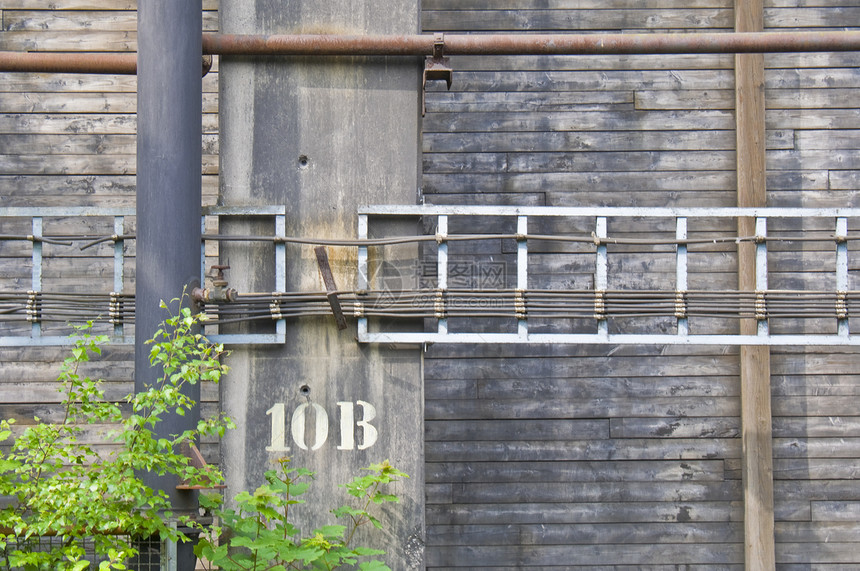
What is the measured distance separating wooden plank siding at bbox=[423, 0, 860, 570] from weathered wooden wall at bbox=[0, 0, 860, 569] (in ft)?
0.05

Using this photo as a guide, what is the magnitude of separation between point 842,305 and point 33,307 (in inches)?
159

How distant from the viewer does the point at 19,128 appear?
646 centimetres

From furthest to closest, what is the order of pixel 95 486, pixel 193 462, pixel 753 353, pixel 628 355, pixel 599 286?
pixel 628 355 → pixel 753 353 → pixel 599 286 → pixel 193 462 → pixel 95 486

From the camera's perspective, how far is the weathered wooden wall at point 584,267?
21.0ft

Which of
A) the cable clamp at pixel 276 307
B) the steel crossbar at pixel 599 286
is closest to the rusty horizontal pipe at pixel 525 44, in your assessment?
the steel crossbar at pixel 599 286

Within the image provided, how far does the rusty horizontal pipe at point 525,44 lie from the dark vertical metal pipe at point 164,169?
352mm

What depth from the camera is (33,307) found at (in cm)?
397

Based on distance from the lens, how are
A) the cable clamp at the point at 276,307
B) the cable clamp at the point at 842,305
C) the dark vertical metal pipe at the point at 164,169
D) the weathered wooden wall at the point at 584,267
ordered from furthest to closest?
the weathered wooden wall at the point at 584,267 < the cable clamp at the point at 842,305 < the cable clamp at the point at 276,307 < the dark vertical metal pipe at the point at 164,169

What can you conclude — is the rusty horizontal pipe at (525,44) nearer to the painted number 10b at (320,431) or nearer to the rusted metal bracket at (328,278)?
the rusted metal bracket at (328,278)

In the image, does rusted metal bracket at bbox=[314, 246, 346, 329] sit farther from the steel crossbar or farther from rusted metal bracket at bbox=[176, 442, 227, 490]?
rusted metal bracket at bbox=[176, 442, 227, 490]

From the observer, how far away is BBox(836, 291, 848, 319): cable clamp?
13.3 feet

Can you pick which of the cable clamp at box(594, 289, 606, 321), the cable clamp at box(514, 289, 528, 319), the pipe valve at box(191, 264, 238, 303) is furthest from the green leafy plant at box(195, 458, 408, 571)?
the cable clamp at box(594, 289, 606, 321)

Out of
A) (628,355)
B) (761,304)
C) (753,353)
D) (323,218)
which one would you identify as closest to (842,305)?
(761,304)

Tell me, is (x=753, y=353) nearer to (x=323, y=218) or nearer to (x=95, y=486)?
(x=323, y=218)
